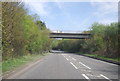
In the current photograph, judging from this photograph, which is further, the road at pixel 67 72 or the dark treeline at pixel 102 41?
the dark treeline at pixel 102 41

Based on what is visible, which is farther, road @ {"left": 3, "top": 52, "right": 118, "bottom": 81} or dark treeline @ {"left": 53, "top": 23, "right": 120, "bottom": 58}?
dark treeline @ {"left": 53, "top": 23, "right": 120, "bottom": 58}

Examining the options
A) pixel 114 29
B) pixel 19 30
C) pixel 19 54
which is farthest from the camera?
pixel 114 29

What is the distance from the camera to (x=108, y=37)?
52500mm

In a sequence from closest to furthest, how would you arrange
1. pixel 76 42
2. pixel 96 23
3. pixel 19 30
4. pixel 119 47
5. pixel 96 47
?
pixel 19 30 < pixel 119 47 < pixel 96 47 < pixel 96 23 < pixel 76 42

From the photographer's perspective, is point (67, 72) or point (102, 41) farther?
point (102, 41)

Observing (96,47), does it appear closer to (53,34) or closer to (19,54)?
(53,34)

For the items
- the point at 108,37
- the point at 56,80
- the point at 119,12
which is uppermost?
the point at 119,12

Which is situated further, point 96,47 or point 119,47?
point 96,47

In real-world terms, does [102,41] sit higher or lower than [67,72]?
higher

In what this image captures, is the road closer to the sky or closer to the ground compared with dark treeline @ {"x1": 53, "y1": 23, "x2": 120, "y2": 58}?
closer to the ground

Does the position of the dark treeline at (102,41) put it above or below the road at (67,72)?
above

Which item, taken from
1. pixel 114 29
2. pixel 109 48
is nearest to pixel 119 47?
pixel 114 29

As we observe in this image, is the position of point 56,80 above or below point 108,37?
below

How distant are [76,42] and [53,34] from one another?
30662 millimetres
